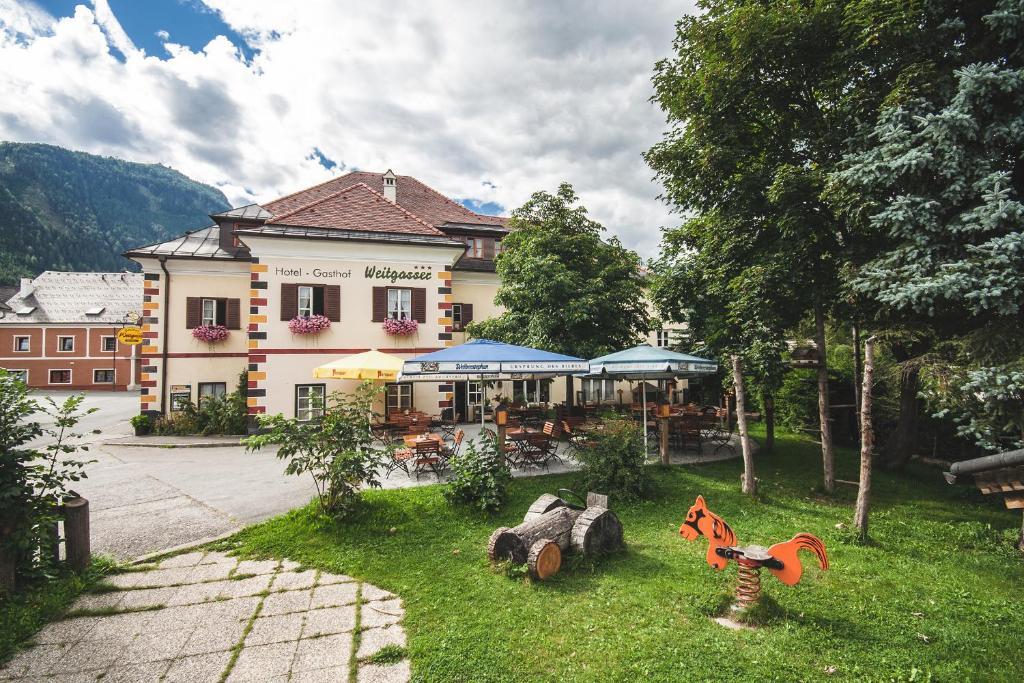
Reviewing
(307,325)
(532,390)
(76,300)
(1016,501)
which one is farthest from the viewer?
(76,300)

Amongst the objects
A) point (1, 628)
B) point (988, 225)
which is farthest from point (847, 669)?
point (1, 628)

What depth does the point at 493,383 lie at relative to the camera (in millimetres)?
20156

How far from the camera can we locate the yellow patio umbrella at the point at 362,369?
12.8 metres

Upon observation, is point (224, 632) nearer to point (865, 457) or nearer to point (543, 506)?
point (543, 506)

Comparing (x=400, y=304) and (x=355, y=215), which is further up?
(x=355, y=215)

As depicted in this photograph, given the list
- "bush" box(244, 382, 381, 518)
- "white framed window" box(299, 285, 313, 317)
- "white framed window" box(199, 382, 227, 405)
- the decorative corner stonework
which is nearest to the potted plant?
"white framed window" box(199, 382, 227, 405)

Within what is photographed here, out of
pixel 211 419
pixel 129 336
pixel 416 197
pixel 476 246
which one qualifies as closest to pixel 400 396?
pixel 211 419

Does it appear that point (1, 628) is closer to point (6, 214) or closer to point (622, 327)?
point (622, 327)

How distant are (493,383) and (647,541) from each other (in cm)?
1392

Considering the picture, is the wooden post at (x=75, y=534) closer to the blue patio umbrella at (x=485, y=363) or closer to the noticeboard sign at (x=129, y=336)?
the blue patio umbrella at (x=485, y=363)

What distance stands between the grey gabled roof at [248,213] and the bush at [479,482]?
15671 millimetres

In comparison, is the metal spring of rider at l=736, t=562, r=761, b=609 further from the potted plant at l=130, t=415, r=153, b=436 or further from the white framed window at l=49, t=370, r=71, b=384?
the white framed window at l=49, t=370, r=71, b=384

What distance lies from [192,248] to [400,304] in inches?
344

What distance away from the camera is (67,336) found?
126 feet
